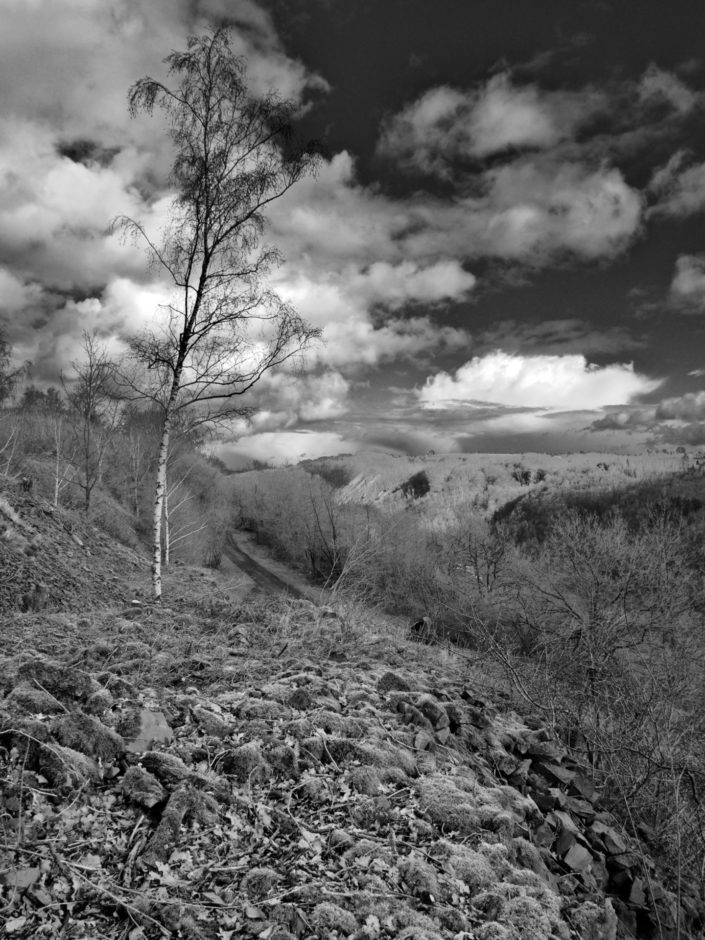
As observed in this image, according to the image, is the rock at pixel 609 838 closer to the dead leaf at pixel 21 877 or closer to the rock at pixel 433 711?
the rock at pixel 433 711

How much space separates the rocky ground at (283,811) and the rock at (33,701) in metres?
0.02

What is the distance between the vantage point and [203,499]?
49312 millimetres

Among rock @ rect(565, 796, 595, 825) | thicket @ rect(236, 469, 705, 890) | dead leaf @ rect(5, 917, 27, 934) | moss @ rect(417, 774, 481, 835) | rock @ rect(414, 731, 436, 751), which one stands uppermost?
dead leaf @ rect(5, 917, 27, 934)

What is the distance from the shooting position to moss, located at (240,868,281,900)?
113 inches

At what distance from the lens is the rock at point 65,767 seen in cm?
329

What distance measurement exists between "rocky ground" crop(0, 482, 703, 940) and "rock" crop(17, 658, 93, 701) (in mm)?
18

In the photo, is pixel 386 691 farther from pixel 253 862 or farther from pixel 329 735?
pixel 253 862

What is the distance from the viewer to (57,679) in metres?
4.48

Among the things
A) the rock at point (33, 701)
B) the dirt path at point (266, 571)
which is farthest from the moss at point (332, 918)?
the dirt path at point (266, 571)

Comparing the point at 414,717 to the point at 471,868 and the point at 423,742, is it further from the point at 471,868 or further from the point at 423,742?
the point at 471,868

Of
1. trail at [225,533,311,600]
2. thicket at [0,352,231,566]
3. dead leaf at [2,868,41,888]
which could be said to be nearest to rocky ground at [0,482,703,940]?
dead leaf at [2,868,41,888]

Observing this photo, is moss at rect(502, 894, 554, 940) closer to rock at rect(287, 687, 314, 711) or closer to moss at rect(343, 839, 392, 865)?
moss at rect(343, 839, 392, 865)

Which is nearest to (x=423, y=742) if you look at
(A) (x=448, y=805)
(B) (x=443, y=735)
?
(B) (x=443, y=735)

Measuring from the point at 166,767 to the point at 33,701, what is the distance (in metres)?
1.28
